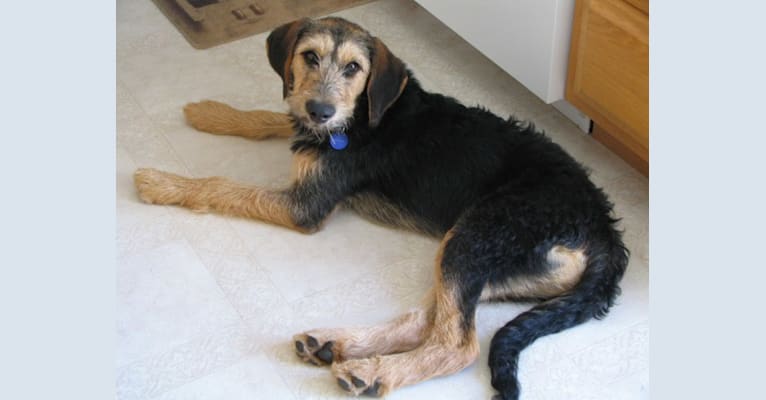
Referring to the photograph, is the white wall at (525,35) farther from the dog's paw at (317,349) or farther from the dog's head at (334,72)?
the dog's paw at (317,349)

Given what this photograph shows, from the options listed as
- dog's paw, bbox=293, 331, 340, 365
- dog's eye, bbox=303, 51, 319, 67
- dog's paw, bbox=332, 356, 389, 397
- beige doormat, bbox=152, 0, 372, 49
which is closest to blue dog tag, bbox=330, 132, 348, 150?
dog's eye, bbox=303, 51, 319, 67

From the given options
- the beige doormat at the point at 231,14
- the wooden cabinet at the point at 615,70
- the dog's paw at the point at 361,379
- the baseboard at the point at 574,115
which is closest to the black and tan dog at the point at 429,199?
the dog's paw at the point at 361,379

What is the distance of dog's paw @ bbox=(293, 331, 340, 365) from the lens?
252 centimetres

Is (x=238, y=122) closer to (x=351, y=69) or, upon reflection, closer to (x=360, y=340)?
(x=351, y=69)

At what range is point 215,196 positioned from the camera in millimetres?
2977

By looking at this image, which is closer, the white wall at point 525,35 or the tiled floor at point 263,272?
the tiled floor at point 263,272

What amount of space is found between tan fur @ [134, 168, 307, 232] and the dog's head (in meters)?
0.28

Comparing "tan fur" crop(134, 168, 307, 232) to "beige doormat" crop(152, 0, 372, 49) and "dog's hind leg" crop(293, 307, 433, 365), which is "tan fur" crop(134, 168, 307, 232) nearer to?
"dog's hind leg" crop(293, 307, 433, 365)

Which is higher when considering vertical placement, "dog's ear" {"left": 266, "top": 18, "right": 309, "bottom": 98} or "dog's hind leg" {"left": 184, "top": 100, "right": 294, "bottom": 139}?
"dog's ear" {"left": 266, "top": 18, "right": 309, "bottom": 98}

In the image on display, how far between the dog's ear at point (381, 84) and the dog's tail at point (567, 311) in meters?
0.69

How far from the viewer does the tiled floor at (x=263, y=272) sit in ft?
8.27

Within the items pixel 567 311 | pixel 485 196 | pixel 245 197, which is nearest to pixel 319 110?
pixel 245 197

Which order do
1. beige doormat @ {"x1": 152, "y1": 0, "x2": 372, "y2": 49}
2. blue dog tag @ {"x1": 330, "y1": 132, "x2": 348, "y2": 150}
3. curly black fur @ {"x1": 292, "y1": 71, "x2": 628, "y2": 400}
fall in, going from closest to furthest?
curly black fur @ {"x1": 292, "y1": 71, "x2": 628, "y2": 400}, blue dog tag @ {"x1": 330, "y1": 132, "x2": 348, "y2": 150}, beige doormat @ {"x1": 152, "y1": 0, "x2": 372, "y2": 49}

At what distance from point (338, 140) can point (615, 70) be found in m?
0.90
